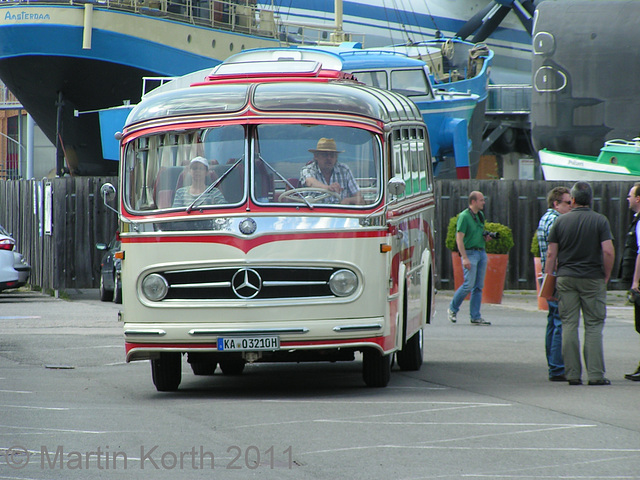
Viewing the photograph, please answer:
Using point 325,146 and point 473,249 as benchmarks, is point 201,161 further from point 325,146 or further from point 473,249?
point 473,249

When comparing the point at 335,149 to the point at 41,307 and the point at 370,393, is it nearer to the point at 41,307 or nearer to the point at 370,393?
the point at 370,393

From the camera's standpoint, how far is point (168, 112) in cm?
1055

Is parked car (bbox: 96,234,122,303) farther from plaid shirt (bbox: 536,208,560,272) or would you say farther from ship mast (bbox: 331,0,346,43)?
ship mast (bbox: 331,0,346,43)

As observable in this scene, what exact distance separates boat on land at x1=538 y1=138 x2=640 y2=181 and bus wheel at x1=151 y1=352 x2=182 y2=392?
21.0 meters

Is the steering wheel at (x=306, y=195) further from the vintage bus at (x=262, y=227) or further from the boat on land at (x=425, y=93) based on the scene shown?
the boat on land at (x=425, y=93)

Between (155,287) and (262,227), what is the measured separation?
1.10m

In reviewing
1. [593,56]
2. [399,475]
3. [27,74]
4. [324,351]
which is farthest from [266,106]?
[27,74]

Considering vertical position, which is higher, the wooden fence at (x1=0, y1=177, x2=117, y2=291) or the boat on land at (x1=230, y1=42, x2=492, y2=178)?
the boat on land at (x1=230, y1=42, x2=492, y2=178)

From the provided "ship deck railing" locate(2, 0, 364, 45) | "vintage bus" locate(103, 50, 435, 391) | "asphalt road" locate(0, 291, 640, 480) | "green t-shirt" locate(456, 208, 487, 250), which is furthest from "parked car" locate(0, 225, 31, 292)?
"ship deck railing" locate(2, 0, 364, 45)

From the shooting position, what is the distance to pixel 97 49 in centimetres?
3728

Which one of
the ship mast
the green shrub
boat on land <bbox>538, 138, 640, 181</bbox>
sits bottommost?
the green shrub

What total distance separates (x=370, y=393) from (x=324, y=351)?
1.84 feet

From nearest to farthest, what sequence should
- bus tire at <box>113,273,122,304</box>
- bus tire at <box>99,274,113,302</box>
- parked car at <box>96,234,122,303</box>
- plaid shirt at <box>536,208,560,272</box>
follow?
1. plaid shirt at <box>536,208,560,272</box>
2. bus tire at <box>113,273,122,304</box>
3. parked car at <box>96,234,122,303</box>
4. bus tire at <box>99,274,113,302</box>

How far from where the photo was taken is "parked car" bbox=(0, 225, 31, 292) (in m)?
23.3
